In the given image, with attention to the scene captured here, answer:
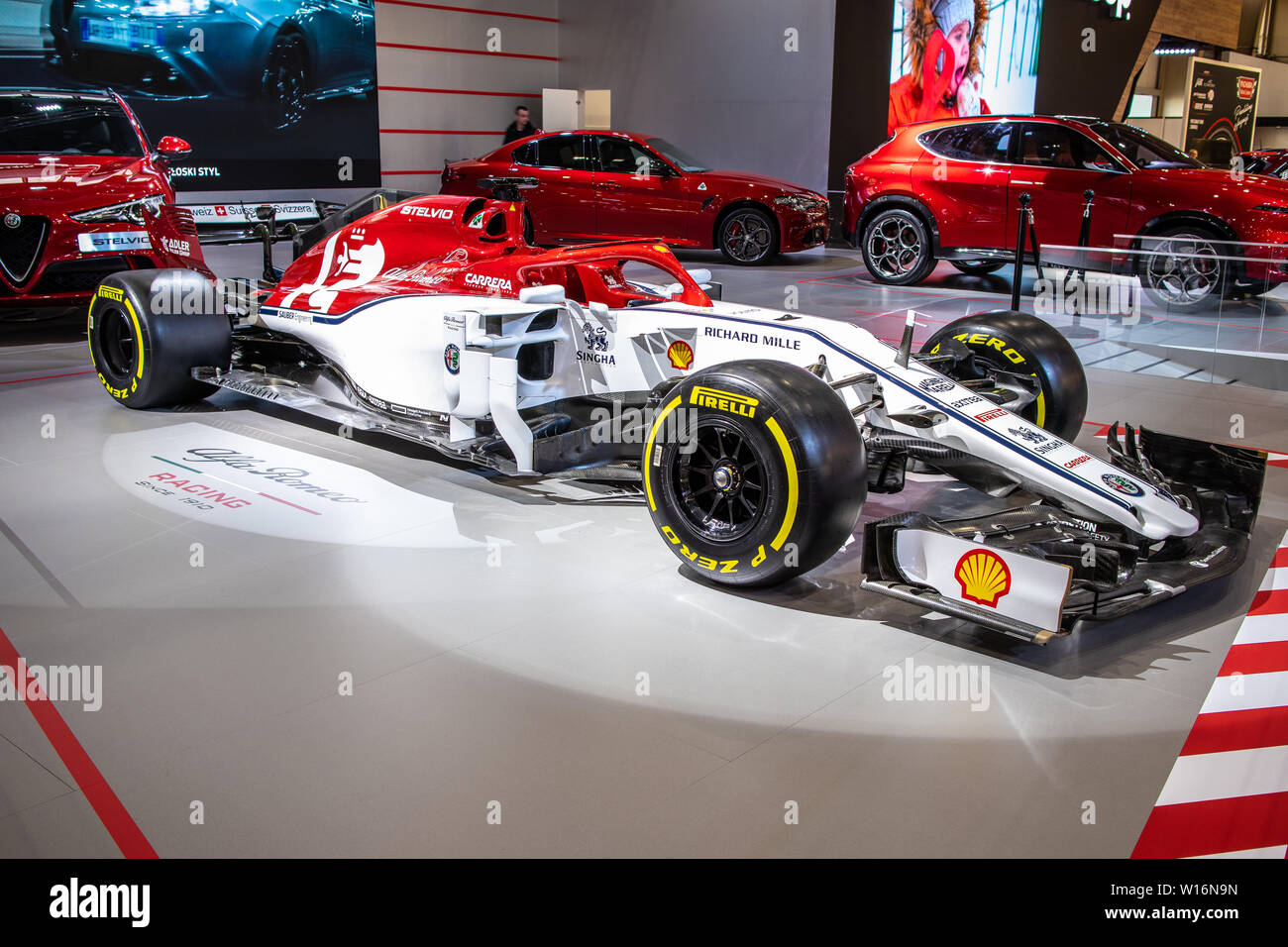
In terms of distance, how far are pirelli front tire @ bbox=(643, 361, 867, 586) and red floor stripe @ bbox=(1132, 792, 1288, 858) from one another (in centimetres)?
141

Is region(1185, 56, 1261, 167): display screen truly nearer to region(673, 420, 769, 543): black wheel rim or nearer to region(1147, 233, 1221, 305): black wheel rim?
region(1147, 233, 1221, 305): black wheel rim

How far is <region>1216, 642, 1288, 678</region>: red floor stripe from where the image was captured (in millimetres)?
3451

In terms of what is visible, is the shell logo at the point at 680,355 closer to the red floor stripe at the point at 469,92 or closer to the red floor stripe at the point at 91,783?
the red floor stripe at the point at 91,783

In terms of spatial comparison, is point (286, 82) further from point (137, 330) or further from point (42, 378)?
point (137, 330)

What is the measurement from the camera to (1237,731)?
3096 millimetres

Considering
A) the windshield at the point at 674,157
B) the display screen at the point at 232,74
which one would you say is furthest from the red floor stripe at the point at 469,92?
the windshield at the point at 674,157

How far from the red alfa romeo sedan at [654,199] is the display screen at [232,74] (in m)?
4.70

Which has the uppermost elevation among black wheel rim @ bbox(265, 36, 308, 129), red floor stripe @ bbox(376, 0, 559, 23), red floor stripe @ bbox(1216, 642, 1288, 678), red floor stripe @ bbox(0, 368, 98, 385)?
red floor stripe @ bbox(376, 0, 559, 23)

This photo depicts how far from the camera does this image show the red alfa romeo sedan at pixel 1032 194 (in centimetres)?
966

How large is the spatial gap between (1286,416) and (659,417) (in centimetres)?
460

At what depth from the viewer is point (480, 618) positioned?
3820mm

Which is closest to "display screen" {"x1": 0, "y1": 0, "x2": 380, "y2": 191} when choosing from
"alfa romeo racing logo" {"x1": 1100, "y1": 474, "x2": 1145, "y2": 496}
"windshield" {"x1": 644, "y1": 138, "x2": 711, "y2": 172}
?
"windshield" {"x1": 644, "y1": 138, "x2": 711, "y2": 172}

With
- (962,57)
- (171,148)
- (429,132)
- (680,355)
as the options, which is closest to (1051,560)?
(680,355)
